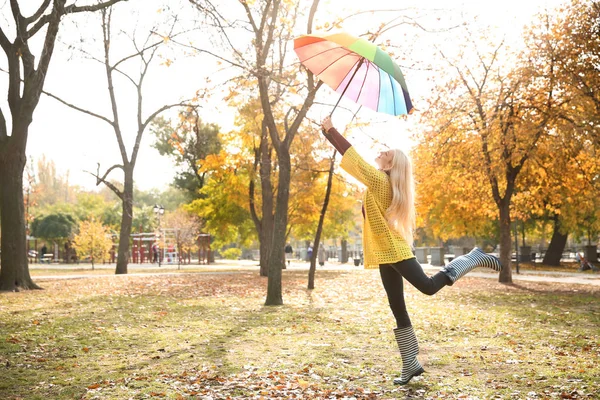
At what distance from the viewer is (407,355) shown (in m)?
5.66

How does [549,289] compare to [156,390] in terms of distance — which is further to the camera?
[549,289]

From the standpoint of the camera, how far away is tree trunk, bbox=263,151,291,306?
12969 mm

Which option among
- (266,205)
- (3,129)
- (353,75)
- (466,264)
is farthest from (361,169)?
(266,205)

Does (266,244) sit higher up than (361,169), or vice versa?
(361,169)

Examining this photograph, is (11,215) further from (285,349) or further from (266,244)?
(266,244)

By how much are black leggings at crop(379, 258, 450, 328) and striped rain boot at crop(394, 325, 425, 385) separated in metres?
0.08

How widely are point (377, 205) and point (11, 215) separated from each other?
40.4 ft

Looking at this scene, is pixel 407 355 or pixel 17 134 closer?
pixel 407 355

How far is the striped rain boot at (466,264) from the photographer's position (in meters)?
5.49

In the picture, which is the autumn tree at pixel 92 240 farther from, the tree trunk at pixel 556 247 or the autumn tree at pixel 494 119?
the tree trunk at pixel 556 247

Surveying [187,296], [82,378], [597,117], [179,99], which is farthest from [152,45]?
[82,378]

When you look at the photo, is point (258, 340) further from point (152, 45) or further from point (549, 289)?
point (152, 45)

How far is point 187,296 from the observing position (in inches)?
594

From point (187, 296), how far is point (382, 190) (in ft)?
34.9
